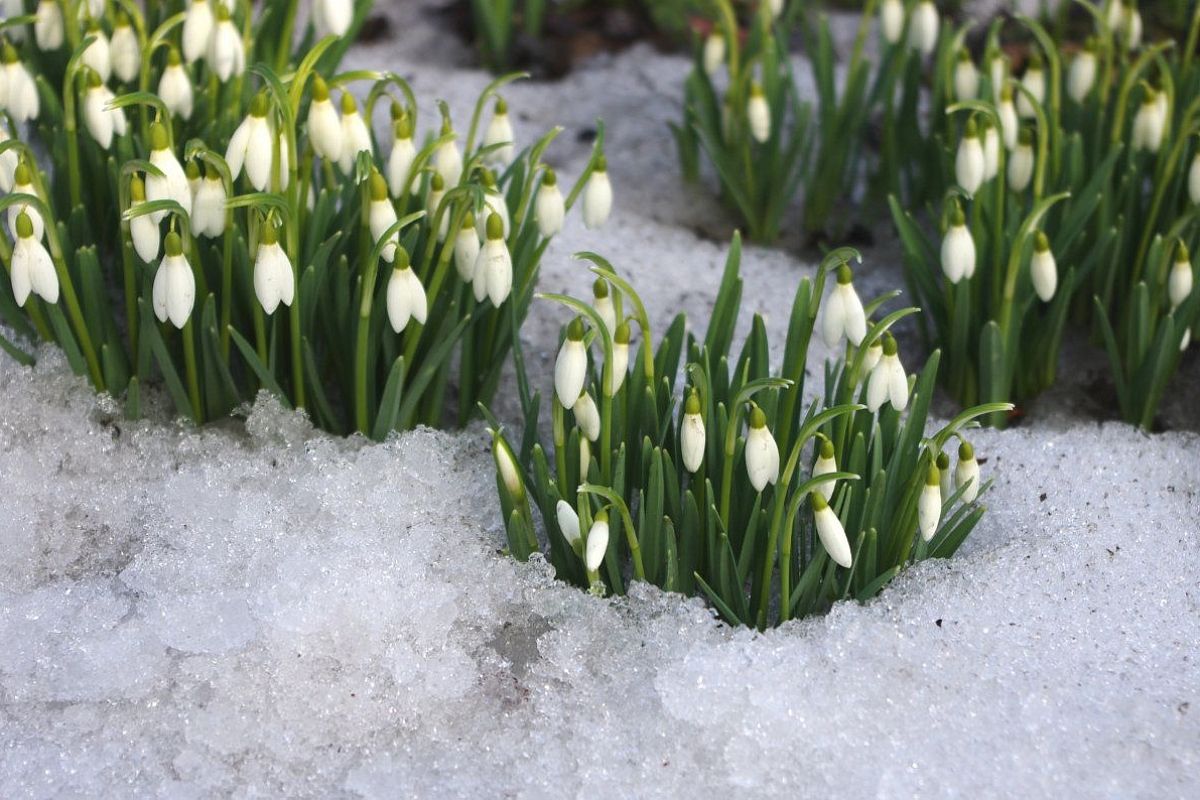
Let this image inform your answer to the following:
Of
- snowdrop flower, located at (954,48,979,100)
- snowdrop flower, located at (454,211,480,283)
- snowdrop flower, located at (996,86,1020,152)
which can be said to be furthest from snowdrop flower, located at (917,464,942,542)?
snowdrop flower, located at (954,48,979,100)

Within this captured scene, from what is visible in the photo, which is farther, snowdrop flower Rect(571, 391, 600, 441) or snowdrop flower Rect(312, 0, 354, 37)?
snowdrop flower Rect(312, 0, 354, 37)

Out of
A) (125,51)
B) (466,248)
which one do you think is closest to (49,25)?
(125,51)

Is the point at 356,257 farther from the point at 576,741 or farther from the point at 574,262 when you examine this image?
the point at 576,741

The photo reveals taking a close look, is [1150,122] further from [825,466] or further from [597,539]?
[597,539]

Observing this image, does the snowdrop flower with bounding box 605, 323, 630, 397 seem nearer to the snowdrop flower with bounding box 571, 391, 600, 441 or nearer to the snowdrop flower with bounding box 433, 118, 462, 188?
the snowdrop flower with bounding box 571, 391, 600, 441

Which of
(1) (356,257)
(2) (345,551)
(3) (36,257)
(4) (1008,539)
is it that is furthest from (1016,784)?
(3) (36,257)
